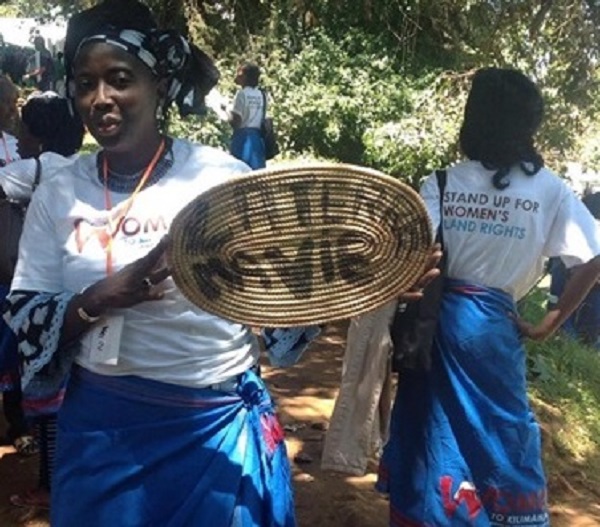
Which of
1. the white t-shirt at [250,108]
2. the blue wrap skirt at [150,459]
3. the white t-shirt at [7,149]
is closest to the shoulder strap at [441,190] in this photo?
the blue wrap skirt at [150,459]

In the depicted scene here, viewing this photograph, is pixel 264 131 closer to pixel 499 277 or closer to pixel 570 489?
pixel 570 489

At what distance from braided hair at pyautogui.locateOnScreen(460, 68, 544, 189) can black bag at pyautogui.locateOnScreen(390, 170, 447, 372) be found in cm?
16

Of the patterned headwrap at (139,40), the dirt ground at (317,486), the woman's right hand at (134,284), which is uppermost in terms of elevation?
the patterned headwrap at (139,40)

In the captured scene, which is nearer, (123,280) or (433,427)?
(123,280)

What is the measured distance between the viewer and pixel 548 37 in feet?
18.2

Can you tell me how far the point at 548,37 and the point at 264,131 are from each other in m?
4.23

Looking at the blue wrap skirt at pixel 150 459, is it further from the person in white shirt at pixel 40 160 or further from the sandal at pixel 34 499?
the sandal at pixel 34 499

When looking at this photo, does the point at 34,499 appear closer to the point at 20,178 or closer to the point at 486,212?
the point at 20,178

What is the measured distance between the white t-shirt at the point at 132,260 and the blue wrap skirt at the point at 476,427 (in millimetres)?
1073

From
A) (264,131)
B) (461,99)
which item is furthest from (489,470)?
(264,131)

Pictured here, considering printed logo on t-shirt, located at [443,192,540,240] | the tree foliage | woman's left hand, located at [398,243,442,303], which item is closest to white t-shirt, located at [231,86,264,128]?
the tree foliage

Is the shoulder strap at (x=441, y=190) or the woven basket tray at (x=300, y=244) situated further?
the shoulder strap at (x=441, y=190)

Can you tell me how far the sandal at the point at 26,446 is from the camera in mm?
4254

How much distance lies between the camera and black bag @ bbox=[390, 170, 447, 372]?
281cm
